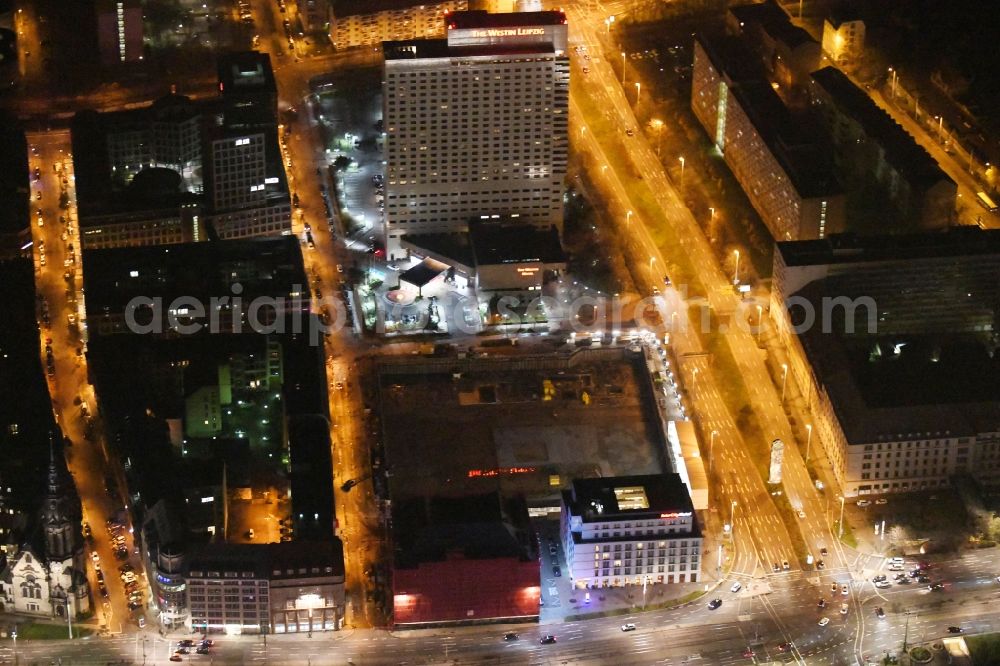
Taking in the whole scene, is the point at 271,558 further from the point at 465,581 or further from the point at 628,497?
the point at 628,497

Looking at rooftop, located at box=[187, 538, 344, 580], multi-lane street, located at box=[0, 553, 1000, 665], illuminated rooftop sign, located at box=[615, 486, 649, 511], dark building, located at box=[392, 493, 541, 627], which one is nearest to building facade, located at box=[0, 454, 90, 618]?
multi-lane street, located at box=[0, 553, 1000, 665]

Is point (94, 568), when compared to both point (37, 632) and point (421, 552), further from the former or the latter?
point (421, 552)

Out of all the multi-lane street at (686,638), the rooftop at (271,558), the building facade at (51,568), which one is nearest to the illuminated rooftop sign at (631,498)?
the multi-lane street at (686,638)

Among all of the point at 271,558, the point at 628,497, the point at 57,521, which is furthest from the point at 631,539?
the point at 57,521

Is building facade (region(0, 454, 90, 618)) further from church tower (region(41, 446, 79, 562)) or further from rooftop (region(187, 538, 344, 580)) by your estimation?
rooftop (region(187, 538, 344, 580))

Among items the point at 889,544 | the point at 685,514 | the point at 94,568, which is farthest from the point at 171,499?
the point at 889,544

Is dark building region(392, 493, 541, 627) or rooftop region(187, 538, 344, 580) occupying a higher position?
rooftop region(187, 538, 344, 580)

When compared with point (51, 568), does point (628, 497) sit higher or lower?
higher
